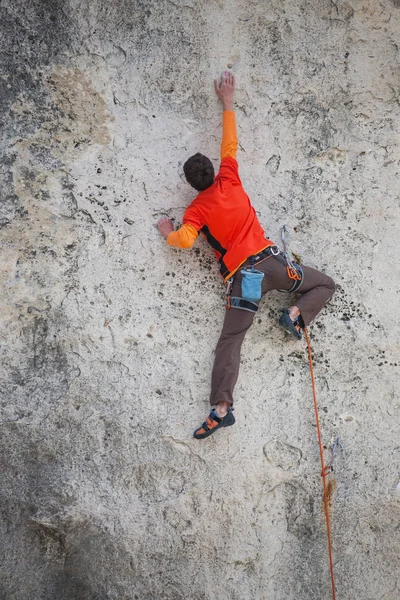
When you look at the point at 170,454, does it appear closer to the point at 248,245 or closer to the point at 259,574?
the point at 259,574

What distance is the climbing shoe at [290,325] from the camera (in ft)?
12.2

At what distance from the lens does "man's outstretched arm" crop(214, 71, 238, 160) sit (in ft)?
12.2

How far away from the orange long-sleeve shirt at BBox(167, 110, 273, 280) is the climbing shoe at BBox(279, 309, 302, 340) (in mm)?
421

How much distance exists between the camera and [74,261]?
3.73 m

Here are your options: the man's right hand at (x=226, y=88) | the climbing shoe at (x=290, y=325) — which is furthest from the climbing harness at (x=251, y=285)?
the man's right hand at (x=226, y=88)

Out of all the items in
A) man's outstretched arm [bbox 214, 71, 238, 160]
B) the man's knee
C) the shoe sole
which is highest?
man's outstretched arm [bbox 214, 71, 238, 160]

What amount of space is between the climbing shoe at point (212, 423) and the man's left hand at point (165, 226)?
1092 mm

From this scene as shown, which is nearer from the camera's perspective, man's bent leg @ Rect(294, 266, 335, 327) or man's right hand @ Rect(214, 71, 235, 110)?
man's bent leg @ Rect(294, 266, 335, 327)

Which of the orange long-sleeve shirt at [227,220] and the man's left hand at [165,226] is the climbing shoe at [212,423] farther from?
the man's left hand at [165,226]

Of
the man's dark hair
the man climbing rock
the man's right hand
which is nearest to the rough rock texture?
the man's right hand

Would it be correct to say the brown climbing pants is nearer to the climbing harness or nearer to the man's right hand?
the climbing harness

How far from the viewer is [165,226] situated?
12.4 feet

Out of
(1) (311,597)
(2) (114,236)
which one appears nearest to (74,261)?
(2) (114,236)

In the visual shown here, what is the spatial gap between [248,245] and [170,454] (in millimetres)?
1316
